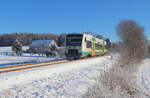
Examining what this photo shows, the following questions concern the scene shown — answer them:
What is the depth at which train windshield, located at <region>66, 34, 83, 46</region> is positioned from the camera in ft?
66.7

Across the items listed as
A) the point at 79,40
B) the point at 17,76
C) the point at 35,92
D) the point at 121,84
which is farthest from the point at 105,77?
the point at 79,40

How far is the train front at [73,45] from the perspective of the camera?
2008 cm

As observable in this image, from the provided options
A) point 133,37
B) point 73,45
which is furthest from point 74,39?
point 133,37

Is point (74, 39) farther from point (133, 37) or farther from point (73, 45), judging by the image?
point (133, 37)

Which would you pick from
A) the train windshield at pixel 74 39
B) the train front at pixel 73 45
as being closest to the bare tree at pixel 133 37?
the train windshield at pixel 74 39

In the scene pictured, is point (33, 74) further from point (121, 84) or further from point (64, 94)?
point (121, 84)

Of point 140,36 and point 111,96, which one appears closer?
point 111,96

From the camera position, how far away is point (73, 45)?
20.5 m

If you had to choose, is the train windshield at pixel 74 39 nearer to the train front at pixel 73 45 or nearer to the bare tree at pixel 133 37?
the train front at pixel 73 45

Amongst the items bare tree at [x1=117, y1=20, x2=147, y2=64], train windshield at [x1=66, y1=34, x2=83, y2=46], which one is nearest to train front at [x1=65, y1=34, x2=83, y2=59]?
train windshield at [x1=66, y1=34, x2=83, y2=46]

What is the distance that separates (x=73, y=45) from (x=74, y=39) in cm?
84

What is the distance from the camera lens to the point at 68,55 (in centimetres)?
2086

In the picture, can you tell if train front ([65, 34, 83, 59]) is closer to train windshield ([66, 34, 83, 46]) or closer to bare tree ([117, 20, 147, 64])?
train windshield ([66, 34, 83, 46])

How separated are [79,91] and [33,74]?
3.29 meters
